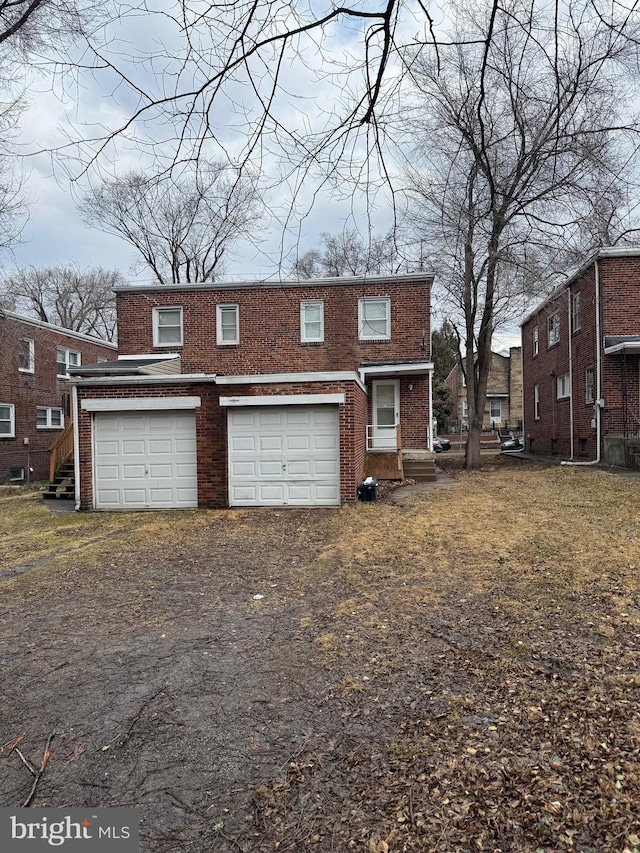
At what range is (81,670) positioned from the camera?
3.76 metres

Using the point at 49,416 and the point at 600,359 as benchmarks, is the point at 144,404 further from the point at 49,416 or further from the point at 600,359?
the point at 49,416

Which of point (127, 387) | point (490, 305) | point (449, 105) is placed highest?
point (490, 305)

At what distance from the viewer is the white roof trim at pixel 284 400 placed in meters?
11.0

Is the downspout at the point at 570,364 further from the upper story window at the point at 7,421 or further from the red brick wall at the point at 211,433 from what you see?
the upper story window at the point at 7,421

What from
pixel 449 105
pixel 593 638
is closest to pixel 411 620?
pixel 593 638

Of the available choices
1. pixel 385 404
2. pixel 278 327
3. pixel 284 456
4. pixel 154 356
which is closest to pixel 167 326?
pixel 154 356

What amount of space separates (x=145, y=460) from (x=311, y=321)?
27.8 feet

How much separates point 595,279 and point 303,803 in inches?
709

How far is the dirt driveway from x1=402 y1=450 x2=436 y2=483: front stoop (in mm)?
8629

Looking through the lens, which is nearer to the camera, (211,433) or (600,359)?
(211,433)

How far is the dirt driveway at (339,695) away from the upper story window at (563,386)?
14091mm

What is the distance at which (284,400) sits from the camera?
1106 cm

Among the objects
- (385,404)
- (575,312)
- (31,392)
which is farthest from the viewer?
(31,392)

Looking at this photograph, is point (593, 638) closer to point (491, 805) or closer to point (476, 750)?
point (476, 750)
